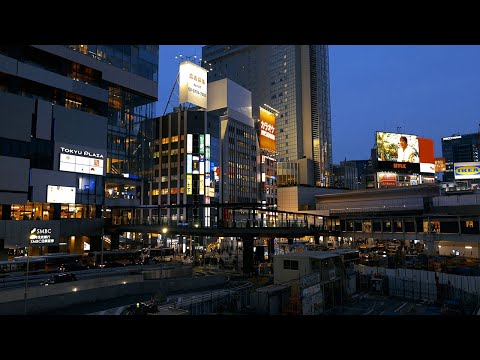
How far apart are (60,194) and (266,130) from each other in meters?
55.4

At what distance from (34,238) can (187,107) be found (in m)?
52.3

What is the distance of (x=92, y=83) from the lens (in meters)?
53.6

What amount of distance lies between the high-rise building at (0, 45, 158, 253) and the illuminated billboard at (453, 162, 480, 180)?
60310 millimetres

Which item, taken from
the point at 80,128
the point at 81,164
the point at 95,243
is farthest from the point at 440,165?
the point at 80,128

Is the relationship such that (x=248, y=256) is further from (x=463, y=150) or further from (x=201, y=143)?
(x=463, y=150)

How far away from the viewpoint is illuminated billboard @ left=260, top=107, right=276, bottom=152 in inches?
3595

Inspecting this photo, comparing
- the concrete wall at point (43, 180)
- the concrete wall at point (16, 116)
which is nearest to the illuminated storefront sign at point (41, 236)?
the concrete wall at point (43, 180)

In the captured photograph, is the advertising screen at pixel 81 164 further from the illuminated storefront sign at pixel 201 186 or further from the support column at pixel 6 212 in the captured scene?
the illuminated storefront sign at pixel 201 186

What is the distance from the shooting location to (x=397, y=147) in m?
70.9

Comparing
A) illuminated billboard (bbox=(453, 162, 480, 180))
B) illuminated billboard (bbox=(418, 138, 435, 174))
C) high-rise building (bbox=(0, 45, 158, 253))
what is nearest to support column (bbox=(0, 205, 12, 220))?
high-rise building (bbox=(0, 45, 158, 253))

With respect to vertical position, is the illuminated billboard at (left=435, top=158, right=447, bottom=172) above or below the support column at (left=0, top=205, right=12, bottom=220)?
above

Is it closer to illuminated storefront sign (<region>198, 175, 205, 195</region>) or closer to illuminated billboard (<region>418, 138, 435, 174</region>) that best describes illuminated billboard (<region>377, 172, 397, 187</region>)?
illuminated billboard (<region>418, 138, 435, 174</region>)

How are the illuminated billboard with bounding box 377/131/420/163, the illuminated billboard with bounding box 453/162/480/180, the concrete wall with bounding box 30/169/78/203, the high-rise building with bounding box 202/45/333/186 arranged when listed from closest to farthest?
the concrete wall with bounding box 30/169/78/203, the illuminated billboard with bounding box 377/131/420/163, the illuminated billboard with bounding box 453/162/480/180, the high-rise building with bounding box 202/45/333/186

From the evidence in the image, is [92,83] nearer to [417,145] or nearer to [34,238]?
[34,238]
